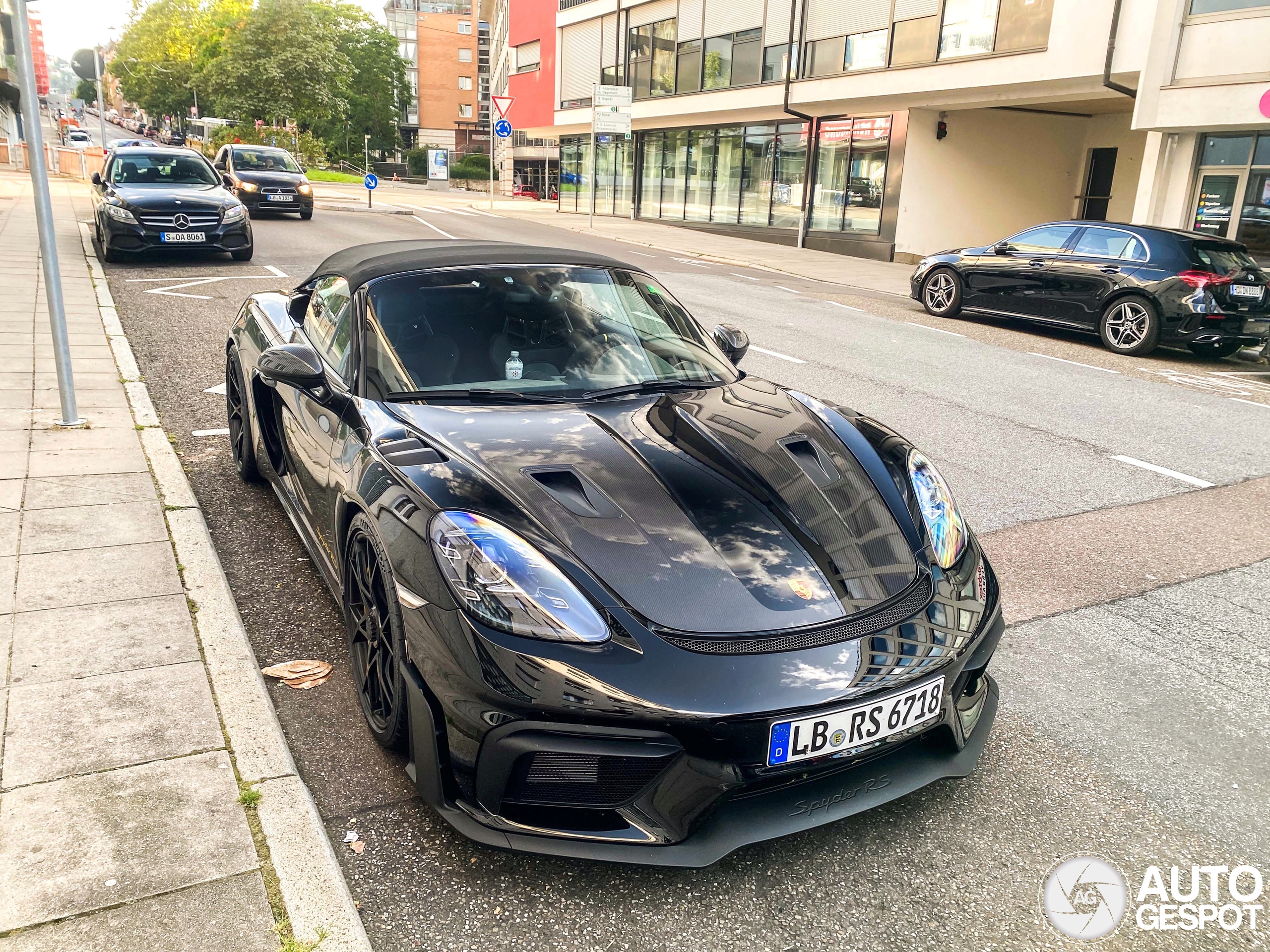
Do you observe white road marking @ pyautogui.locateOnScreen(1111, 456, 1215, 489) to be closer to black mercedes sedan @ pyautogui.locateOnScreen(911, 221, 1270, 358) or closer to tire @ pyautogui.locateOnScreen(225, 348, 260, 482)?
tire @ pyautogui.locateOnScreen(225, 348, 260, 482)

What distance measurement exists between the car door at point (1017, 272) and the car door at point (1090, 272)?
0.50ft

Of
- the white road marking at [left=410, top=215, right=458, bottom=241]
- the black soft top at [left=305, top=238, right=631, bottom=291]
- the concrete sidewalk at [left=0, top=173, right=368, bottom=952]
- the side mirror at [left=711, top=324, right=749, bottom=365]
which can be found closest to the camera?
the concrete sidewalk at [left=0, top=173, right=368, bottom=952]

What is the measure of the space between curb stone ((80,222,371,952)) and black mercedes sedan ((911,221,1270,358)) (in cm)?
1107

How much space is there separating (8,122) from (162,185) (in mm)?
38370

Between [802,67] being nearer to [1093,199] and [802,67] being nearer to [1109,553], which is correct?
[1093,199]

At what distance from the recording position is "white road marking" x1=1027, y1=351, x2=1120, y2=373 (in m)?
10.7

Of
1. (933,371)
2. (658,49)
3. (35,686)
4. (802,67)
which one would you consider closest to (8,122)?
(658,49)

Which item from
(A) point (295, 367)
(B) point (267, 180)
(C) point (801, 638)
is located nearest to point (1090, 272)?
(A) point (295, 367)

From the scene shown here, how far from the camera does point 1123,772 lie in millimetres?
3035

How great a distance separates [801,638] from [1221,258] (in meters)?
11.9

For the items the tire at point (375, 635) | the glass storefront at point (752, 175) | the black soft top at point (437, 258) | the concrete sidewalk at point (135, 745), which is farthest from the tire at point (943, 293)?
the tire at point (375, 635)

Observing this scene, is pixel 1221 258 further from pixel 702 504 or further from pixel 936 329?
pixel 702 504

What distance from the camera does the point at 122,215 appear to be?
13375mm

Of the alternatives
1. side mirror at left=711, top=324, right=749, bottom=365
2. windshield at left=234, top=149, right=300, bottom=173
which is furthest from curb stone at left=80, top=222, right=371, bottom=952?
windshield at left=234, top=149, right=300, bottom=173
